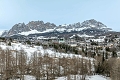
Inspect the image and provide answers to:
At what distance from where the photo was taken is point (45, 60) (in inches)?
1895

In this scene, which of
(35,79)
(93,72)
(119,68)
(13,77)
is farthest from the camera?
(93,72)

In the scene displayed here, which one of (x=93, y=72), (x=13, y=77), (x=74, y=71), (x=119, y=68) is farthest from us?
(x=93, y=72)

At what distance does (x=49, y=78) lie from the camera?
147ft

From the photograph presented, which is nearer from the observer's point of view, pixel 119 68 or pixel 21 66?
pixel 119 68

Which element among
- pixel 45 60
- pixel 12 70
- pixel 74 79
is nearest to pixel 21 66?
pixel 12 70

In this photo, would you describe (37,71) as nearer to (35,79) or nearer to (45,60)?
(35,79)

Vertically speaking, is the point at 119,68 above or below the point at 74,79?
above

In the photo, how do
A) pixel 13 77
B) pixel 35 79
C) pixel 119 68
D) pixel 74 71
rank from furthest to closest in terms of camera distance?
pixel 74 71 < pixel 35 79 < pixel 13 77 < pixel 119 68

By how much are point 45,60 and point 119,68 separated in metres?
19.0

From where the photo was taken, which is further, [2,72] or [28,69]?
[28,69]

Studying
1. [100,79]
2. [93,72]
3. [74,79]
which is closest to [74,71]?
[74,79]

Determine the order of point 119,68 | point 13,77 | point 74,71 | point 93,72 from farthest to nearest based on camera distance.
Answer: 1. point 93,72
2. point 74,71
3. point 13,77
4. point 119,68

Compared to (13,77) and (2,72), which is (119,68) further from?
(2,72)

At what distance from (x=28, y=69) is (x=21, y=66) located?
483cm
